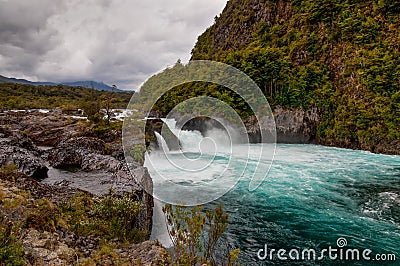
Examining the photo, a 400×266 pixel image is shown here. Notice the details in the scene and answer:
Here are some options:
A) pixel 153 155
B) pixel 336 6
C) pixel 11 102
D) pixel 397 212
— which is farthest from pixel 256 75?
pixel 11 102

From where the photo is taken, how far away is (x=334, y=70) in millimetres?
35000

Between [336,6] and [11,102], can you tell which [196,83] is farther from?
[11,102]

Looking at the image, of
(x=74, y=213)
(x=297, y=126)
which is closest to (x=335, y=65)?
(x=297, y=126)

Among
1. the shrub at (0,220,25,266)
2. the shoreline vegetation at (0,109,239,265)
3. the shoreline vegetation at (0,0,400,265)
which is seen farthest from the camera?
the shoreline vegetation at (0,0,400,265)

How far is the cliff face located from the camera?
27.8 metres

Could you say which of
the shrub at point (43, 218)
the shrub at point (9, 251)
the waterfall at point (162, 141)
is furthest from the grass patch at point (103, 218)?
the waterfall at point (162, 141)

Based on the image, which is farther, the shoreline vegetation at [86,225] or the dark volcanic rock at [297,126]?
the dark volcanic rock at [297,126]

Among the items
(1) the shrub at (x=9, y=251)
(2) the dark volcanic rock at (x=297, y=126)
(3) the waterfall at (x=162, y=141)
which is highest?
(2) the dark volcanic rock at (x=297, y=126)

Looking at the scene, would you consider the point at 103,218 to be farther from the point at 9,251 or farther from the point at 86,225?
the point at 9,251

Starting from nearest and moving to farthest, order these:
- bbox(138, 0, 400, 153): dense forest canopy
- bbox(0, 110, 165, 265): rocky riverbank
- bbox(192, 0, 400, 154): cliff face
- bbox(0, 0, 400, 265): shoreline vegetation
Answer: bbox(0, 110, 165, 265): rocky riverbank
bbox(0, 0, 400, 265): shoreline vegetation
bbox(192, 0, 400, 154): cliff face
bbox(138, 0, 400, 153): dense forest canopy

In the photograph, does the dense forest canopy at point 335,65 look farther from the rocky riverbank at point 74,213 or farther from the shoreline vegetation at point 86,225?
the shoreline vegetation at point 86,225

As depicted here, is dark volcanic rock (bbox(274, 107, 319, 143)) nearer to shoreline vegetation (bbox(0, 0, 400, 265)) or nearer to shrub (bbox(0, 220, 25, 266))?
shoreline vegetation (bbox(0, 0, 400, 265))

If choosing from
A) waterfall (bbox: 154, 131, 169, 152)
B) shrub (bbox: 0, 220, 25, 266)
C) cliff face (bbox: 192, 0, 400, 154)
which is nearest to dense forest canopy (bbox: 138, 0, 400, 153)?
cliff face (bbox: 192, 0, 400, 154)

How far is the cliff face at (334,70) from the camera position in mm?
27797
